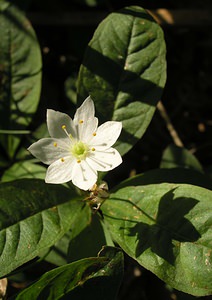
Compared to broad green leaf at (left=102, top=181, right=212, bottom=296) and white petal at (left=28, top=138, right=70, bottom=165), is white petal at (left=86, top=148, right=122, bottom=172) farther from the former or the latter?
broad green leaf at (left=102, top=181, right=212, bottom=296)

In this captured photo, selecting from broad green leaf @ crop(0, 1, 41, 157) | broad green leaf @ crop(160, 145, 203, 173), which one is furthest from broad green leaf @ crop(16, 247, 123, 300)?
broad green leaf @ crop(0, 1, 41, 157)

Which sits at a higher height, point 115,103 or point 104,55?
point 104,55

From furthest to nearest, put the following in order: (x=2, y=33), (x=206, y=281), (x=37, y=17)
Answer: (x=37, y=17) < (x=2, y=33) < (x=206, y=281)

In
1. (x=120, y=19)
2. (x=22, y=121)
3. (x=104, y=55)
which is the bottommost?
(x=22, y=121)

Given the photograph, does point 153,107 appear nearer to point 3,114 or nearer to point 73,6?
point 3,114

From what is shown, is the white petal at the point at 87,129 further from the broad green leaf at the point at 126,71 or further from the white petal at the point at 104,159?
the broad green leaf at the point at 126,71

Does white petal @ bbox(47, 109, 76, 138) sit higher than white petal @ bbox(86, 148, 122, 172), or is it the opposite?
white petal @ bbox(47, 109, 76, 138)

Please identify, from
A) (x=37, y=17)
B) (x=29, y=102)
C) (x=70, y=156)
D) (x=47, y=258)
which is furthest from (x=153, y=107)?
(x=37, y=17)
